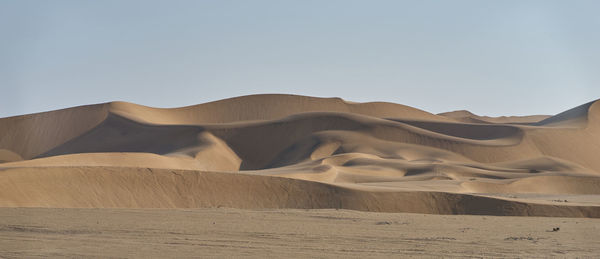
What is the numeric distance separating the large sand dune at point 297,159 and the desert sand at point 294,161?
0.25ft

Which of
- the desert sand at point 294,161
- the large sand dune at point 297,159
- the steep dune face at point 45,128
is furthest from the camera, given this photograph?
the steep dune face at point 45,128

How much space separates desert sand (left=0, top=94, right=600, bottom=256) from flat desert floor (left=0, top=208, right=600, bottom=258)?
50 cm

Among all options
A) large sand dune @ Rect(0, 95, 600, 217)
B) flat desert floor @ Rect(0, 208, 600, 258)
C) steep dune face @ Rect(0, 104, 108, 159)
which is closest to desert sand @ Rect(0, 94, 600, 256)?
large sand dune @ Rect(0, 95, 600, 217)

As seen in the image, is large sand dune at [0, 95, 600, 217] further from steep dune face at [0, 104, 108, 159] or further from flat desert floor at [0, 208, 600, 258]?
flat desert floor at [0, 208, 600, 258]

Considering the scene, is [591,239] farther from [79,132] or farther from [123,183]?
[79,132]

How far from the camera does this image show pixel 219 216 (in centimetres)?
2041

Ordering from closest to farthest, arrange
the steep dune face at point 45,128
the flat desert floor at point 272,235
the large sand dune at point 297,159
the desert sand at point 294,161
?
the flat desert floor at point 272,235 < the desert sand at point 294,161 < the large sand dune at point 297,159 < the steep dune face at point 45,128

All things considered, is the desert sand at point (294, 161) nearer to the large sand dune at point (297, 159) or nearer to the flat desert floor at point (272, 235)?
the large sand dune at point (297, 159)

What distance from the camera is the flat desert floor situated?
13.1 meters

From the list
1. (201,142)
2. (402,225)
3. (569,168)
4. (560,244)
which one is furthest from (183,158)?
(560,244)

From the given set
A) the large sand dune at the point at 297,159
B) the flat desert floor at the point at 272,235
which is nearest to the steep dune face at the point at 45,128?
the large sand dune at the point at 297,159

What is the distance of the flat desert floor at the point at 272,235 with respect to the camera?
43.1ft

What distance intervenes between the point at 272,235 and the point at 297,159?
6415cm

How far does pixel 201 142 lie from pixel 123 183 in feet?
181
